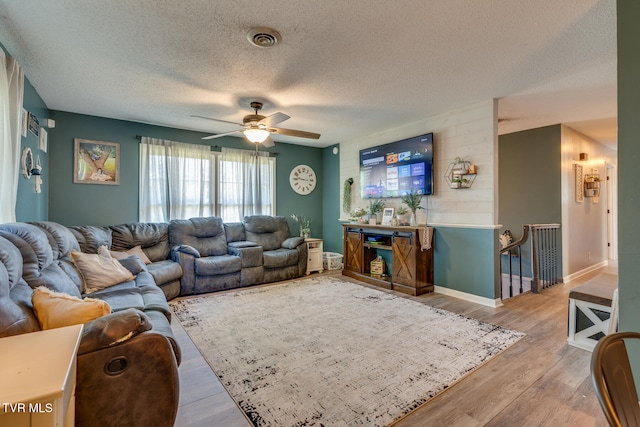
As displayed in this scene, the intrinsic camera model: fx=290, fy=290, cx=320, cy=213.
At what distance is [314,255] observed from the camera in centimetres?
550

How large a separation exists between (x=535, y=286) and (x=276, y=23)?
473 centimetres

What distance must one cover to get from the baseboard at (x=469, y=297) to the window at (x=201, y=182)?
342 cm

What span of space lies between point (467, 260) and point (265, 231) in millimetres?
3356

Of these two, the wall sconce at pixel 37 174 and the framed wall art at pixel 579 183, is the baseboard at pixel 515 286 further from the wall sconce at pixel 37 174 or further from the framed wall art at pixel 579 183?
the wall sconce at pixel 37 174

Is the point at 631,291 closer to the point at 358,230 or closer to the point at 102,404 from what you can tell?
the point at 102,404

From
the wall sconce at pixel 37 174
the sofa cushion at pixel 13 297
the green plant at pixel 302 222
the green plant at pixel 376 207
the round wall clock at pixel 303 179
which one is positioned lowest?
the sofa cushion at pixel 13 297

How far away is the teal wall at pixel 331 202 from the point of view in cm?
629

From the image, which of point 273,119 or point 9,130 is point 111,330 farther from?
point 273,119

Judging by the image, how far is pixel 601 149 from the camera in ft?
20.2

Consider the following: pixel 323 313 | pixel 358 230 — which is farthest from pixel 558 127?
pixel 323 313

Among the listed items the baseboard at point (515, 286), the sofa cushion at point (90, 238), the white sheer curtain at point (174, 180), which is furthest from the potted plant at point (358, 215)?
the sofa cushion at point (90, 238)

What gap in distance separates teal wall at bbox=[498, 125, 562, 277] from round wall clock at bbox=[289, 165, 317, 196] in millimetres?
3765

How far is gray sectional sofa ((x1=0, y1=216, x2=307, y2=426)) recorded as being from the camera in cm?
128

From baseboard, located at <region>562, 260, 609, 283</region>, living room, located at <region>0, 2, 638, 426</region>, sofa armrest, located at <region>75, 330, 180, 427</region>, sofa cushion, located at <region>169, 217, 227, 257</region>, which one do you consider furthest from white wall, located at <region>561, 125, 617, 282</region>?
sofa armrest, located at <region>75, 330, 180, 427</region>
